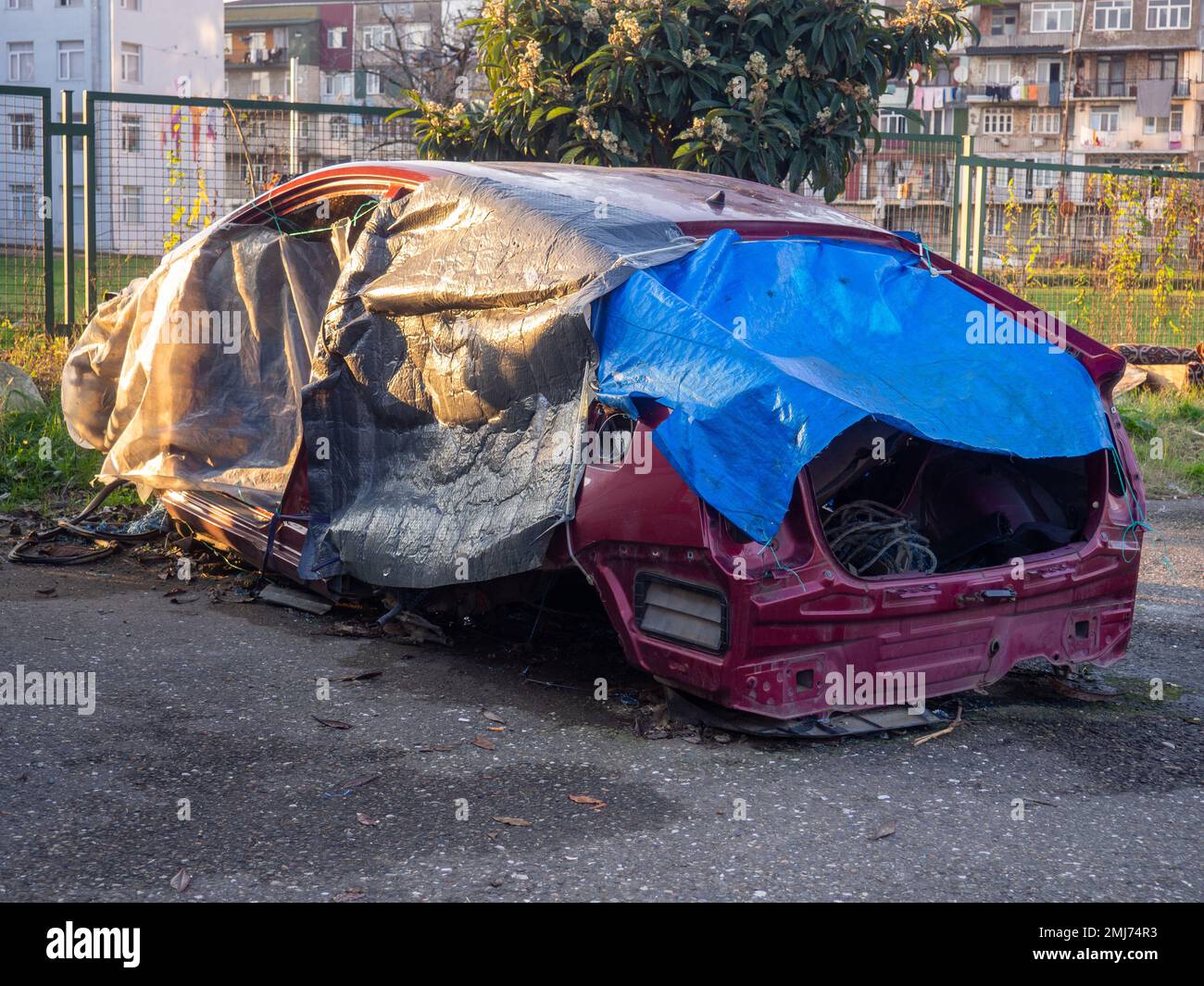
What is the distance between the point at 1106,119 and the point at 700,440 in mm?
70520

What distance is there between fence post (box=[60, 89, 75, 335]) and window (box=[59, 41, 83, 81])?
128 ft

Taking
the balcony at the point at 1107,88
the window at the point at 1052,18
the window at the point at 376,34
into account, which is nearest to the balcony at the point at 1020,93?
the balcony at the point at 1107,88

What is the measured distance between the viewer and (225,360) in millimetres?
5898

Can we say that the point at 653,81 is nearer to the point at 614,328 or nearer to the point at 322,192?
the point at 322,192

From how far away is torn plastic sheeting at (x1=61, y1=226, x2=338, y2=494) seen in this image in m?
5.68

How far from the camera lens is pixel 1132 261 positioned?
12859 millimetres

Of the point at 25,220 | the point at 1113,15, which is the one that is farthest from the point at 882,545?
the point at 1113,15

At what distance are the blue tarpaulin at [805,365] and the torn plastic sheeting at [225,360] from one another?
1994 mm

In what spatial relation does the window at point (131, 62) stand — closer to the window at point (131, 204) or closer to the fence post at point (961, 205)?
the window at point (131, 204)

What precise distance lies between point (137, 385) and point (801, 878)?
443cm

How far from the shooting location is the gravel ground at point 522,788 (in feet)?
10.3

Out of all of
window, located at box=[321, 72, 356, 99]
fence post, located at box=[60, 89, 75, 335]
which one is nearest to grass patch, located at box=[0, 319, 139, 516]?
fence post, located at box=[60, 89, 75, 335]

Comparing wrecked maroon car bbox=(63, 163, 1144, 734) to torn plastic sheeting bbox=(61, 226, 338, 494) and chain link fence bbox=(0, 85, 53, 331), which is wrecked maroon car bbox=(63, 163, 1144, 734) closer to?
torn plastic sheeting bbox=(61, 226, 338, 494)
